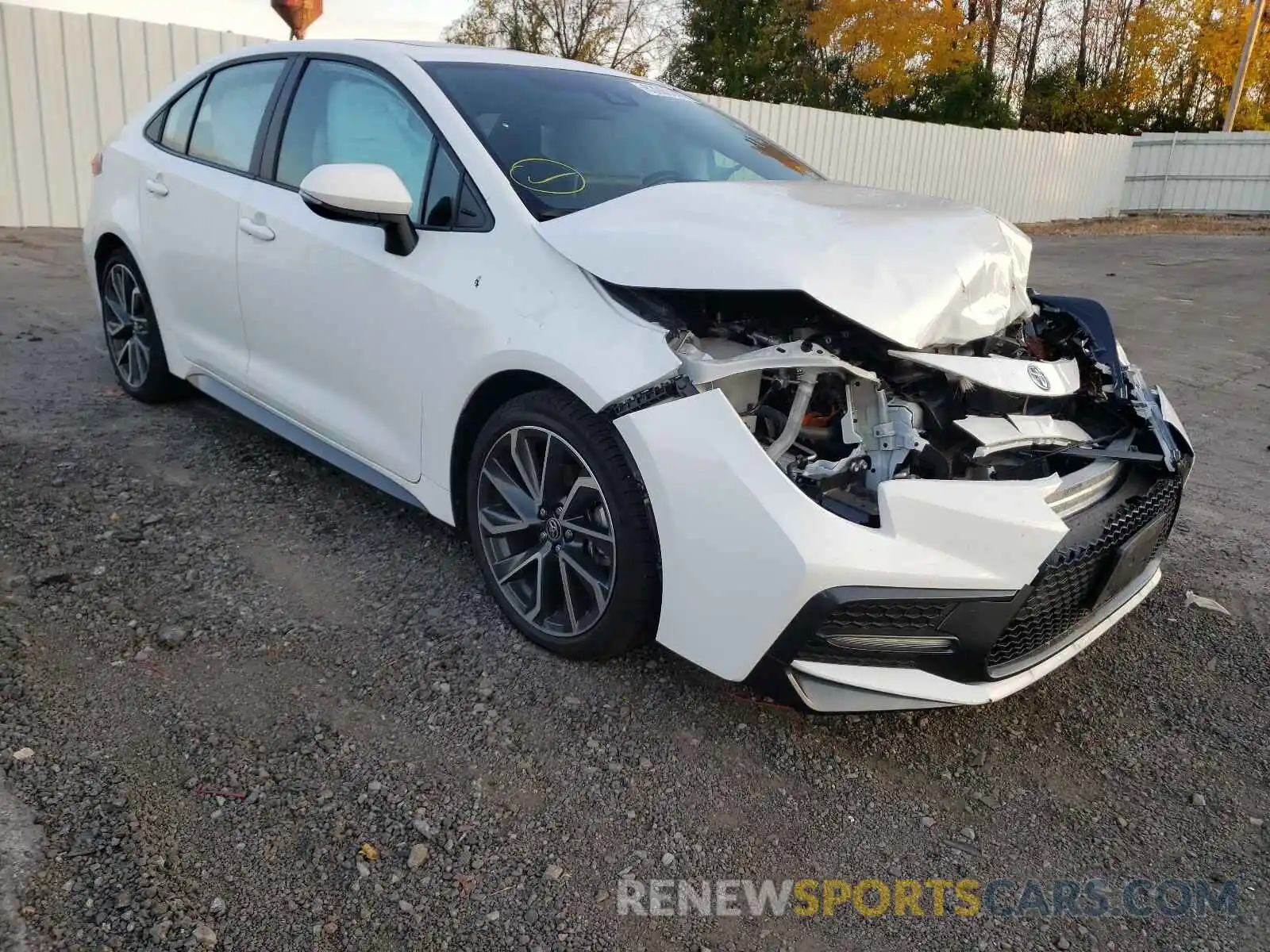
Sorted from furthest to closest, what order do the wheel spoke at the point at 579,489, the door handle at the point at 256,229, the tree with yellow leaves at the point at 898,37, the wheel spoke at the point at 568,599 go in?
the tree with yellow leaves at the point at 898,37 → the door handle at the point at 256,229 → the wheel spoke at the point at 568,599 → the wheel spoke at the point at 579,489

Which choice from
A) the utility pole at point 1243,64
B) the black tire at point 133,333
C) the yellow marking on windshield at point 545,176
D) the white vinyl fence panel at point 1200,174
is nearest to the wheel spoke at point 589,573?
the yellow marking on windshield at point 545,176

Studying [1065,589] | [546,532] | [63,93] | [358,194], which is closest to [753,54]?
[63,93]

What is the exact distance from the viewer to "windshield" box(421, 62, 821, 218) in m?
3.04

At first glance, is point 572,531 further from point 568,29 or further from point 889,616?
point 568,29

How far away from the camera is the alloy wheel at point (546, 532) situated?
2.67 meters

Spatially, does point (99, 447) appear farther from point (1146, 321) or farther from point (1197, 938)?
point (1146, 321)

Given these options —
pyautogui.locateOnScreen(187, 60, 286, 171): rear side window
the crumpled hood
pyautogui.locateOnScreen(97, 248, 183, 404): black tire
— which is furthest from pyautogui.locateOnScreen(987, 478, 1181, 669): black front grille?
pyautogui.locateOnScreen(97, 248, 183, 404): black tire

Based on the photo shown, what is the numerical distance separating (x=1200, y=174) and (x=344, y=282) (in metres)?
27.1

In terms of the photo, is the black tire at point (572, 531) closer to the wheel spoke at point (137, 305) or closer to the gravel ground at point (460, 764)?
the gravel ground at point (460, 764)

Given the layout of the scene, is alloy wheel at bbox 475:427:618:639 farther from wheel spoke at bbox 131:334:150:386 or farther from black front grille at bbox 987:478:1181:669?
wheel spoke at bbox 131:334:150:386

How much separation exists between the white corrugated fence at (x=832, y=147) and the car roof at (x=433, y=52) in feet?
24.0

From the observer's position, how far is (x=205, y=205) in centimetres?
392

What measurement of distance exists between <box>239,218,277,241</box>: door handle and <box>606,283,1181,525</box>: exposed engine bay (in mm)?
1584

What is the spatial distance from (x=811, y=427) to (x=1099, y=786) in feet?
3.82
